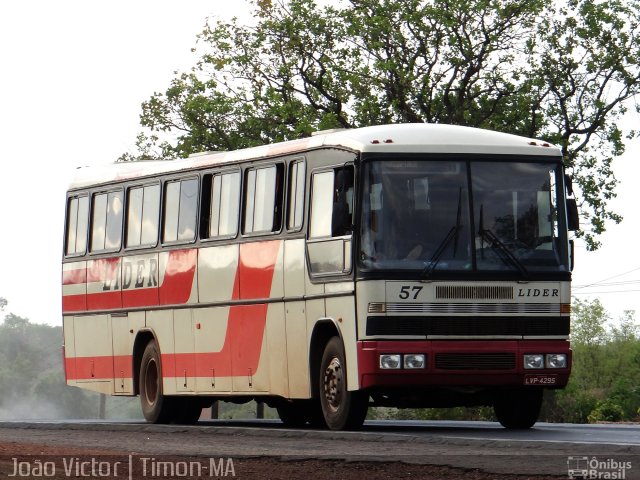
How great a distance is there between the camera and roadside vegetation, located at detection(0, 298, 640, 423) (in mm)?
50000

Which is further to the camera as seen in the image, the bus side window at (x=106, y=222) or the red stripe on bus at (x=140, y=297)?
the bus side window at (x=106, y=222)

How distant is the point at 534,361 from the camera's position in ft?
61.4

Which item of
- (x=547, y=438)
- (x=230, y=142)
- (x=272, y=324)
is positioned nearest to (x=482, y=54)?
(x=230, y=142)

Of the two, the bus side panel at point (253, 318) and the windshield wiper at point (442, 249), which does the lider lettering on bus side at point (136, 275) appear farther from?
the windshield wiper at point (442, 249)

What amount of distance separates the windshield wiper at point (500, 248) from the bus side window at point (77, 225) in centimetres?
918

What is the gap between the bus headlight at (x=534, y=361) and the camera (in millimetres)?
18672

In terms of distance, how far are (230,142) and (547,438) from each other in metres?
34.5

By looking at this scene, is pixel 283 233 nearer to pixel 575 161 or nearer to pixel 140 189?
pixel 140 189

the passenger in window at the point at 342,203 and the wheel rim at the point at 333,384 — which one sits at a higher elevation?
the passenger in window at the point at 342,203

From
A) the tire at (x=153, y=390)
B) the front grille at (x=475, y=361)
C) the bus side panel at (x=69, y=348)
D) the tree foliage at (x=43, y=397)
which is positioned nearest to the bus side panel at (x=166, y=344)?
the tire at (x=153, y=390)

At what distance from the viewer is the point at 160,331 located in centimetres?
2391

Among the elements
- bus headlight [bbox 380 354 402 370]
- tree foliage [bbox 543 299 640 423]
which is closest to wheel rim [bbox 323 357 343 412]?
bus headlight [bbox 380 354 402 370]

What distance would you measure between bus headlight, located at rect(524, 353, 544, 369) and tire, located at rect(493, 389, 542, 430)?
115 centimetres

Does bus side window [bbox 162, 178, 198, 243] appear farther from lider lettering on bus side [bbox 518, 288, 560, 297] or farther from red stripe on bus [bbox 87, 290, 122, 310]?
lider lettering on bus side [bbox 518, 288, 560, 297]
